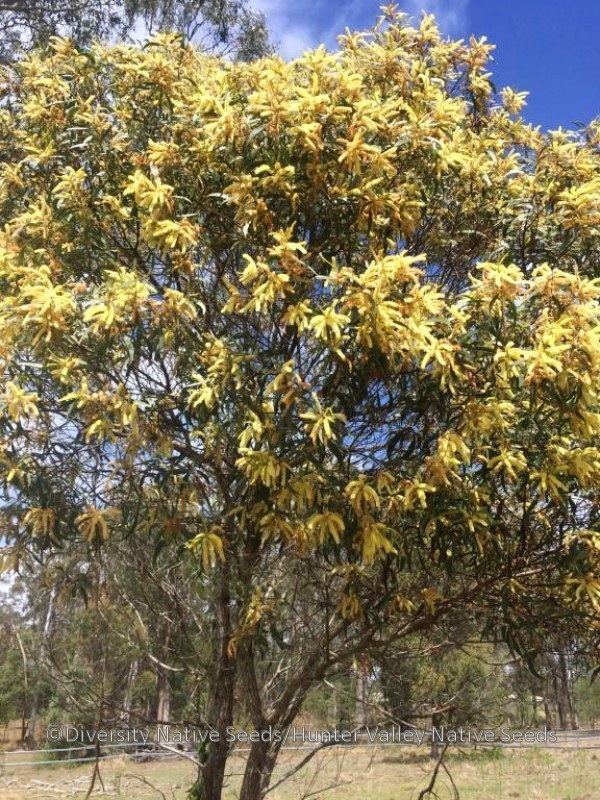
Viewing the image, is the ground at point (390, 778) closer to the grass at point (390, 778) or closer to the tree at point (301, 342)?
the grass at point (390, 778)

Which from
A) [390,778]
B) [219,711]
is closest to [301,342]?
[219,711]

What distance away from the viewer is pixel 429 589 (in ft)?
12.9

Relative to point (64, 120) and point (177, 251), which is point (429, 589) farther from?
point (64, 120)

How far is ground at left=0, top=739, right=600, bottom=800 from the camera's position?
1166cm

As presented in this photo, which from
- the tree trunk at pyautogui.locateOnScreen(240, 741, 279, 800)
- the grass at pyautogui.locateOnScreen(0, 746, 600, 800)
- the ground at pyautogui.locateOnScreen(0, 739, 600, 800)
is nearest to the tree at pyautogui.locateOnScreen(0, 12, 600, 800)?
the tree trunk at pyautogui.locateOnScreen(240, 741, 279, 800)

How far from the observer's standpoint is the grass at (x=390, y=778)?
11.7m

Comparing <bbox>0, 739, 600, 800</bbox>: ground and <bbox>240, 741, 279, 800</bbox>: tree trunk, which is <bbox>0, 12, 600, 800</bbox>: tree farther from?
<bbox>0, 739, 600, 800</bbox>: ground

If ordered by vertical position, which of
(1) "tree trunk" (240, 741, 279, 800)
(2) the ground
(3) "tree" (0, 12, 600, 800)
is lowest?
(2) the ground

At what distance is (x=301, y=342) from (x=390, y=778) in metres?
13.2

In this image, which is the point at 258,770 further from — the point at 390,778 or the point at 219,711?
the point at 390,778

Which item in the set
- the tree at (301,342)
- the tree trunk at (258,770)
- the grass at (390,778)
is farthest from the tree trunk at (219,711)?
the grass at (390,778)

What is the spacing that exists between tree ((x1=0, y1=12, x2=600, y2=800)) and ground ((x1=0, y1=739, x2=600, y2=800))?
6471mm

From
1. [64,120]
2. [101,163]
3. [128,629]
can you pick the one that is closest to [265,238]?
[101,163]

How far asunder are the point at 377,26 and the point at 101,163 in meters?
1.90
